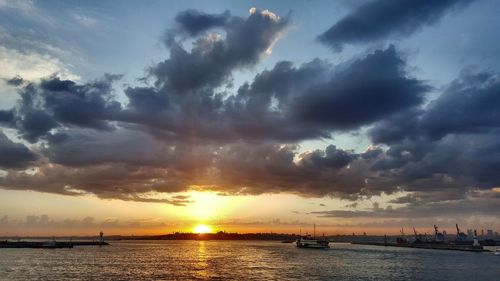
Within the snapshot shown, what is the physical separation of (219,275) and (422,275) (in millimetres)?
52817

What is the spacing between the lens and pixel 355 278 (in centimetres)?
10531

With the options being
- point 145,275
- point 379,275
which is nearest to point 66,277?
point 145,275

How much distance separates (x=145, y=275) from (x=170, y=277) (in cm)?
823

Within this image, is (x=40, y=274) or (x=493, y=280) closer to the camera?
(x=493, y=280)

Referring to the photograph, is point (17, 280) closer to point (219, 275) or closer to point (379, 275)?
point (219, 275)

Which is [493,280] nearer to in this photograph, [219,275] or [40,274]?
[219,275]

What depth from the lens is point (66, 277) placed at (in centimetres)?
10294

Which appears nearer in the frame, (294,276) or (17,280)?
(17,280)

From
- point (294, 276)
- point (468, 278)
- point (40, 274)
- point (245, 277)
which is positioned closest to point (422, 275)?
point (468, 278)

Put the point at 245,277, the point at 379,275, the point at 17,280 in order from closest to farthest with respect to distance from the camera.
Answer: the point at 17,280, the point at 245,277, the point at 379,275

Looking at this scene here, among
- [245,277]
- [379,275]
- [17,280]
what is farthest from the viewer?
[379,275]

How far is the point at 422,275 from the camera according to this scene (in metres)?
114

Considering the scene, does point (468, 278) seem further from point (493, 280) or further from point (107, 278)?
point (107, 278)

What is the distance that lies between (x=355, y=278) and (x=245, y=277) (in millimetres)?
26451
